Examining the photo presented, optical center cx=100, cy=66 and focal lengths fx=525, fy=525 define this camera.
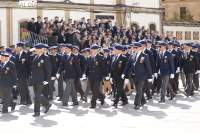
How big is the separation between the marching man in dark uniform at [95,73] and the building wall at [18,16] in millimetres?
16973

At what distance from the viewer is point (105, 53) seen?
19.1 meters

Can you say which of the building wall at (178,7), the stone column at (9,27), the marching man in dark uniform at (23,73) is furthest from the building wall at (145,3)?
the marching man in dark uniform at (23,73)

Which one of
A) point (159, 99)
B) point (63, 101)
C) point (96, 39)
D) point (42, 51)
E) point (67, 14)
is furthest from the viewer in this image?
point (67, 14)

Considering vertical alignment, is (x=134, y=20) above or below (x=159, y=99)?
above

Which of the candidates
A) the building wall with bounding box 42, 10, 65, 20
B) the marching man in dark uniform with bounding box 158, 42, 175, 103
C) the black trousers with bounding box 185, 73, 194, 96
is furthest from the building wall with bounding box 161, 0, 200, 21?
the marching man in dark uniform with bounding box 158, 42, 175, 103

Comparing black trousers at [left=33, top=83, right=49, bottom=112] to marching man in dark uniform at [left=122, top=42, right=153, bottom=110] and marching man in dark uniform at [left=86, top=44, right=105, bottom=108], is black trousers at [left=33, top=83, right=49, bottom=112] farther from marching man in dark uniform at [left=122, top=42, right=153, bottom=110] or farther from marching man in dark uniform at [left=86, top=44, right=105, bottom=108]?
marching man in dark uniform at [left=122, top=42, right=153, bottom=110]

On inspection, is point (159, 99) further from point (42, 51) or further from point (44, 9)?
point (44, 9)

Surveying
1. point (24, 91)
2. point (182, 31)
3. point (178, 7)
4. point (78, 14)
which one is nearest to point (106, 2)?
point (78, 14)

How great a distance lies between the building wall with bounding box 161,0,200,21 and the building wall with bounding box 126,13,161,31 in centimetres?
1253

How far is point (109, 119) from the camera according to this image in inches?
568

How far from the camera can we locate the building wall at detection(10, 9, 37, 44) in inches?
1303

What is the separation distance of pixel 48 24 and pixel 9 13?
25.2 feet

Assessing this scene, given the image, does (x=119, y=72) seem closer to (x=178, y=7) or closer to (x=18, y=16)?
(x=18, y=16)

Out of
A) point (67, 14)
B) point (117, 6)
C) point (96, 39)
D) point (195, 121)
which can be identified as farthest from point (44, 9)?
point (195, 121)
